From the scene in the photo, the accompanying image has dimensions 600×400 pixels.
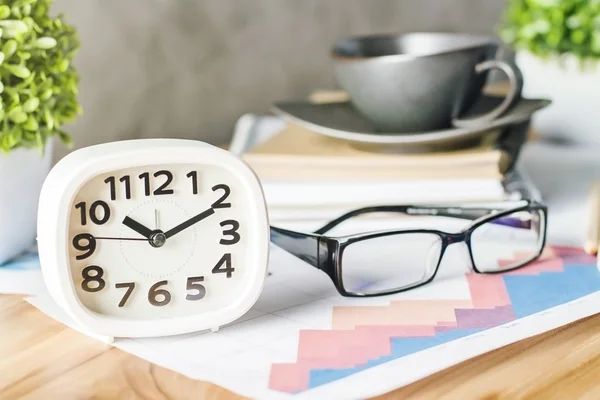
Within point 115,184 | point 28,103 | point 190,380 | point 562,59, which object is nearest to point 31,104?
point 28,103

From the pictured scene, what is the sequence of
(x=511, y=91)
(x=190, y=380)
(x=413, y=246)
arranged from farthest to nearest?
(x=511, y=91)
(x=413, y=246)
(x=190, y=380)

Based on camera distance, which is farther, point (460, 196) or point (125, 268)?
point (460, 196)

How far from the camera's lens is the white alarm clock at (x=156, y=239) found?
469 mm

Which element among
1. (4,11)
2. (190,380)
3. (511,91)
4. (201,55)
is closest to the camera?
(190,380)

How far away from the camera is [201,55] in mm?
961

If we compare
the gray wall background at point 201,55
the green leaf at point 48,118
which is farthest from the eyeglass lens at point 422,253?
the gray wall background at point 201,55

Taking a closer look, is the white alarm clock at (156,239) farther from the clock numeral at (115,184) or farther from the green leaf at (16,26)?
the green leaf at (16,26)

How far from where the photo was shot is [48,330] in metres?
0.51

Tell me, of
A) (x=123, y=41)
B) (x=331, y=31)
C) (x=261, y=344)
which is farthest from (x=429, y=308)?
(x=331, y=31)

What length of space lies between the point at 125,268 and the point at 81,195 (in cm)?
6

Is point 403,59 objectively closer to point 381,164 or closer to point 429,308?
point 381,164

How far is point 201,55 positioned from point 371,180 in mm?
346

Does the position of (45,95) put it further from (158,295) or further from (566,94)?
(566,94)

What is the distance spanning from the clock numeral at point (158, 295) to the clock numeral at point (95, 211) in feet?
0.17
